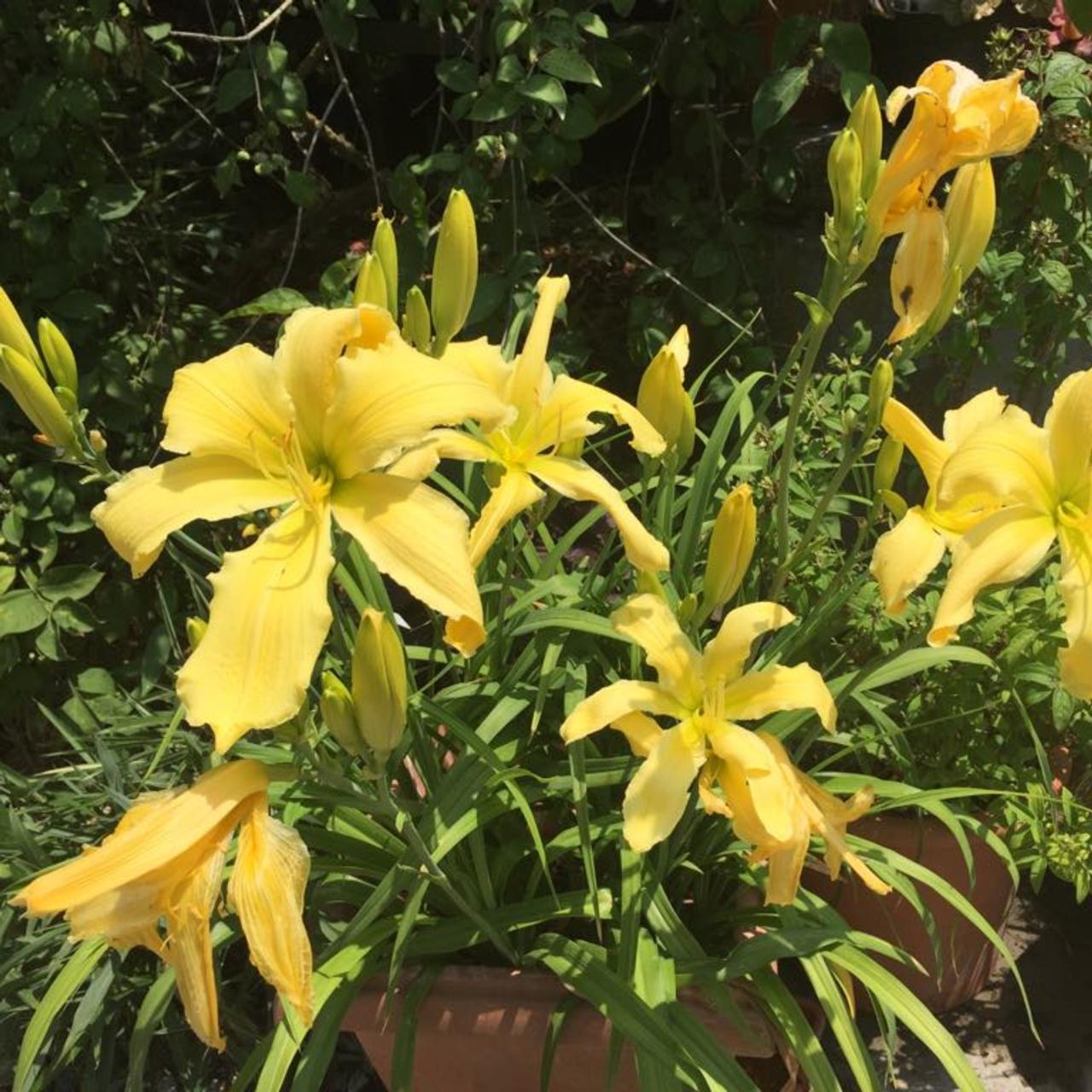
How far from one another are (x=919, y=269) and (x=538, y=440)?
34 cm

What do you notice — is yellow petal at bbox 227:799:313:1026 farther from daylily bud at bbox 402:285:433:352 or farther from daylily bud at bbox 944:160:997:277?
daylily bud at bbox 944:160:997:277

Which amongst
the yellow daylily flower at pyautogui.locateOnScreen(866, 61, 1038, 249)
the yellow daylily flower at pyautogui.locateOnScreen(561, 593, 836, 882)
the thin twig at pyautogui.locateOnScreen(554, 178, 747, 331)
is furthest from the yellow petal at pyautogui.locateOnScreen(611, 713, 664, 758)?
the thin twig at pyautogui.locateOnScreen(554, 178, 747, 331)

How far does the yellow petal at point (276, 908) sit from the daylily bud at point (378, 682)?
0.09 meters

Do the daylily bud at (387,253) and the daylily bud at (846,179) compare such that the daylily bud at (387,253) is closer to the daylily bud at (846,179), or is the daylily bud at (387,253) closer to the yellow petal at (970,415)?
the daylily bud at (846,179)

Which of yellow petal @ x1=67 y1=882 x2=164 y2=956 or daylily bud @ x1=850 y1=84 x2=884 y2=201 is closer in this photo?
yellow petal @ x1=67 y1=882 x2=164 y2=956

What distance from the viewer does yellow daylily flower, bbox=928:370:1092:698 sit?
78cm

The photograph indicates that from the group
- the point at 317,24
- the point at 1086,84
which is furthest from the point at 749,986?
the point at 317,24

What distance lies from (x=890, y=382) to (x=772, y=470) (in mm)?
585

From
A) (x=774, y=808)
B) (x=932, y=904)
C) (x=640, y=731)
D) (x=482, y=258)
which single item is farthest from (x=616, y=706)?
(x=482, y=258)

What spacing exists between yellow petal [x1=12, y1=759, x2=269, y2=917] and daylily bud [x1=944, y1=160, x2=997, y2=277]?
69 cm

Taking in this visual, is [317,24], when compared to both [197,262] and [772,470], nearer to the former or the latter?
[197,262]

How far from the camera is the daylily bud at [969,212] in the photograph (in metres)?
0.91

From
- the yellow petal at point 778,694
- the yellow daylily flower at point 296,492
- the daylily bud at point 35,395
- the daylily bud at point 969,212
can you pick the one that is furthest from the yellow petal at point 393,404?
the daylily bud at point 969,212

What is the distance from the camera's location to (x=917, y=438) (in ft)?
3.10
